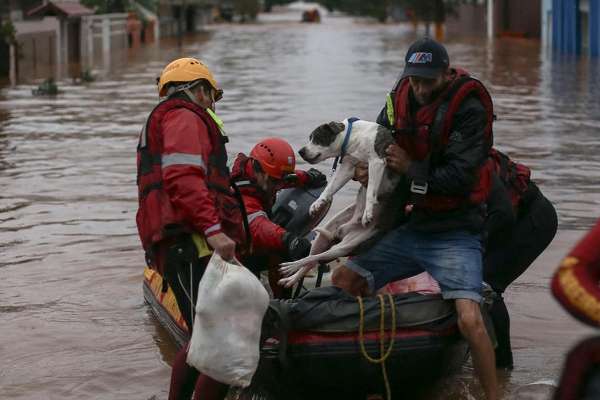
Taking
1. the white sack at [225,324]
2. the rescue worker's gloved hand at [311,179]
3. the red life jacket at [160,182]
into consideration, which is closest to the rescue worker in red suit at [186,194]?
the red life jacket at [160,182]

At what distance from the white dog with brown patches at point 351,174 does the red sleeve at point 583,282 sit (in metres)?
2.58

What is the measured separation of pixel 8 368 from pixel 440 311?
2.66 meters

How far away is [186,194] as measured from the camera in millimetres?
5242

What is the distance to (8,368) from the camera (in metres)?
7.07

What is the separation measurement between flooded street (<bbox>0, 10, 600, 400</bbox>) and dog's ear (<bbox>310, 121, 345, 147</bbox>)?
1.50 meters

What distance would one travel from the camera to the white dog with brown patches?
5.98m

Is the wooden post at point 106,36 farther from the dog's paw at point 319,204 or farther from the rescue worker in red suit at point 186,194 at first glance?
the rescue worker in red suit at point 186,194

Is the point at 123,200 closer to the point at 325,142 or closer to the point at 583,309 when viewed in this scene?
the point at 325,142

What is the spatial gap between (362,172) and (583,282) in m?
2.81

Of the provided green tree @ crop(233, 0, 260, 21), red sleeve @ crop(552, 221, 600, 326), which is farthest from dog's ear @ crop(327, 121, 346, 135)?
green tree @ crop(233, 0, 260, 21)

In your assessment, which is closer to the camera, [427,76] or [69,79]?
[427,76]

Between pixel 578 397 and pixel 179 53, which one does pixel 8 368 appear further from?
pixel 179 53

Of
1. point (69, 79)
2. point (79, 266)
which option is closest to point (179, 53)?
point (69, 79)

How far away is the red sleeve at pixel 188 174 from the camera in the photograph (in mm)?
5238
